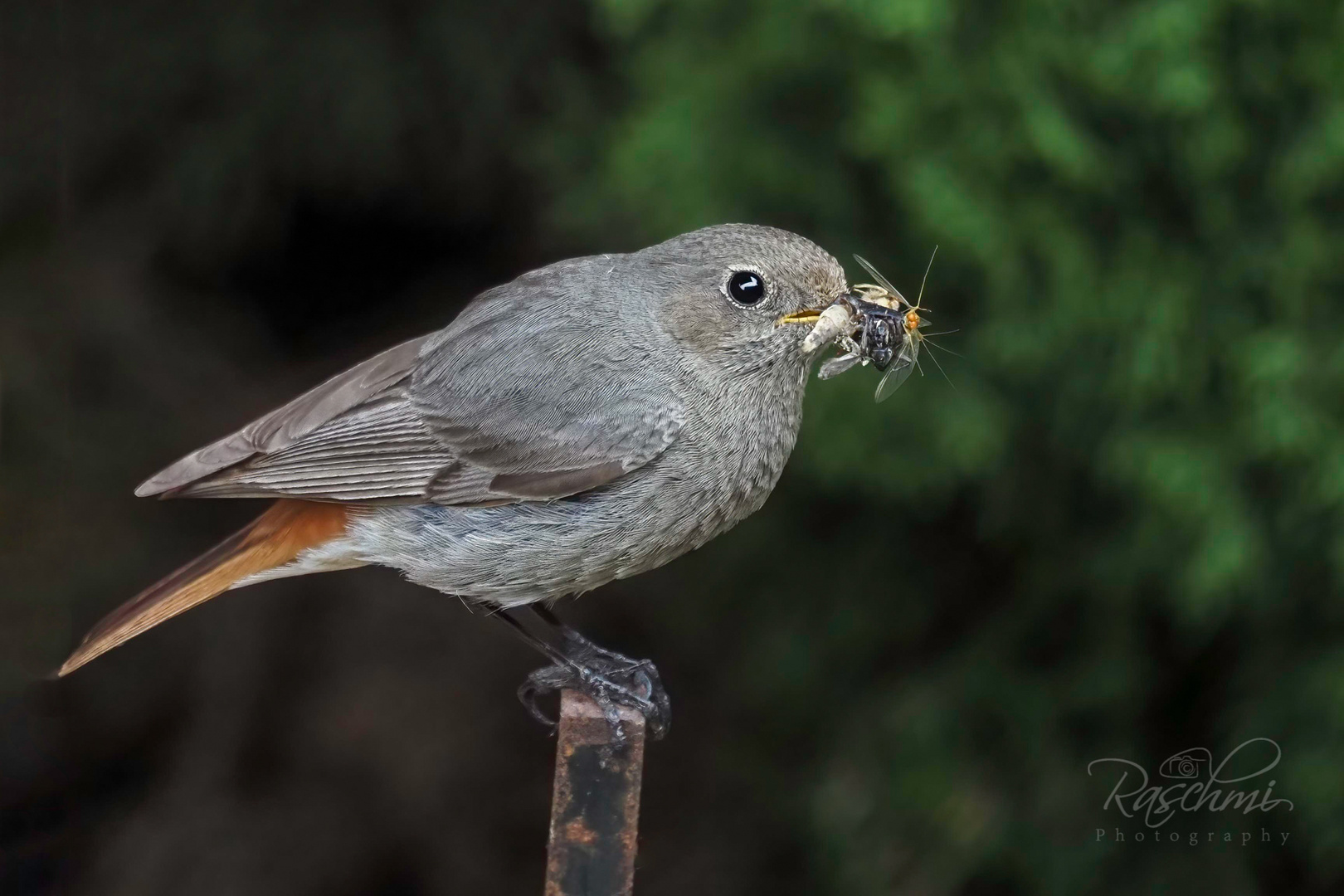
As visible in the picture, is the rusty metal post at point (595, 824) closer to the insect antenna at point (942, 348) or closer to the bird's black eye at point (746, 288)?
the bird's black eye at point (746, 288)

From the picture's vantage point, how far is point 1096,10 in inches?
141

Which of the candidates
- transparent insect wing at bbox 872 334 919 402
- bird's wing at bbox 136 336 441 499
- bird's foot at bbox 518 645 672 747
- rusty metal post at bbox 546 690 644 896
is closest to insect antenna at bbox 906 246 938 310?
transparent insect wing at bbox 872 334 919 402

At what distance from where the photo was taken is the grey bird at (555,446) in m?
2.94

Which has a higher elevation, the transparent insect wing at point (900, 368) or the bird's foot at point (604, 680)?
the transparent insect wing at point (900, 368)

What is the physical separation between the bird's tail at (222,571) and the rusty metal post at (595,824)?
2.98ft

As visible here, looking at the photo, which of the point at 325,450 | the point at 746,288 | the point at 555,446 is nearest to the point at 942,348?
the point at 746,288

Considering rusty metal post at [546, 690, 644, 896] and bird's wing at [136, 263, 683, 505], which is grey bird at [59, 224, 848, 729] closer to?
bird's wing at [136, 263, 683, 505]

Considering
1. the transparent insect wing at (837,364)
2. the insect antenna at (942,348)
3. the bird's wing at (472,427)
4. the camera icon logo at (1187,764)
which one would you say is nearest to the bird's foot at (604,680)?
the bird's wing at (472,427)

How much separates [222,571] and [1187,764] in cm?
241

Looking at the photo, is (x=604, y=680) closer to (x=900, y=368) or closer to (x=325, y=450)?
(x=325, y=450)

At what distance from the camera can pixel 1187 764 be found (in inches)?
149

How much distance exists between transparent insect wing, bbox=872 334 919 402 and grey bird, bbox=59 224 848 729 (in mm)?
175

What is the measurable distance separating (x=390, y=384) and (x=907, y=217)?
54.5 inches

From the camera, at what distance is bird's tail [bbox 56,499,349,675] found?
125 inches
